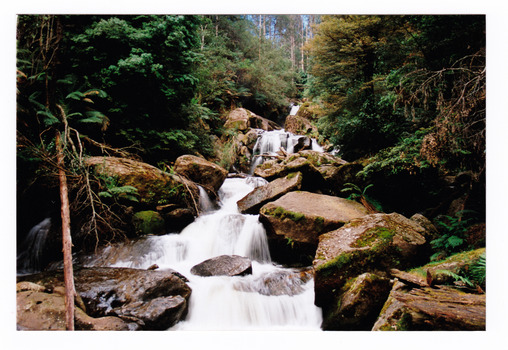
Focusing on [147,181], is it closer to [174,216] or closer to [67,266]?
[174,216]

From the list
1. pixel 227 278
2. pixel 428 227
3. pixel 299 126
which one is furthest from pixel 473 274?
pixel 299 126

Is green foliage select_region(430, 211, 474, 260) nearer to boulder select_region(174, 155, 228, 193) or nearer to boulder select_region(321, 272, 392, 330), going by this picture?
boulder select_region(321, 272, 392, 330)

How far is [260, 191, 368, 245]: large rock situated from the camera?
13.9 ft

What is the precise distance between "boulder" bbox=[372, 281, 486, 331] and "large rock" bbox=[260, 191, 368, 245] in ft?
6.01

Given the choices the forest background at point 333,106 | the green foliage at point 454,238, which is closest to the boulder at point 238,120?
the forest background at point 333,106

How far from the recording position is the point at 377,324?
2.38 m

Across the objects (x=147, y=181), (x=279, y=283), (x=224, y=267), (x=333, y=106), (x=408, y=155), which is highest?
(x=333, y=106)

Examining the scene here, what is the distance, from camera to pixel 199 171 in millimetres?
6352

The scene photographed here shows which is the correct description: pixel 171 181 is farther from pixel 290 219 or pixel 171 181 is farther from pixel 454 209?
pixel 454 209

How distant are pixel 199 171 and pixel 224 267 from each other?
119 inches

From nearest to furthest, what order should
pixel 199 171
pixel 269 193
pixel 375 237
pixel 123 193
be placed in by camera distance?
1. pixel 375 237
2. pixel 123 193
3. pixel 269 193
4. pixel 199 171

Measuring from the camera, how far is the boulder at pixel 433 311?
1.96 metres

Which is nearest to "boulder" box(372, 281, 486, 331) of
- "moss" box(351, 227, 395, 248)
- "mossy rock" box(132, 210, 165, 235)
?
"moss" box(351, 227, 395, 248)
